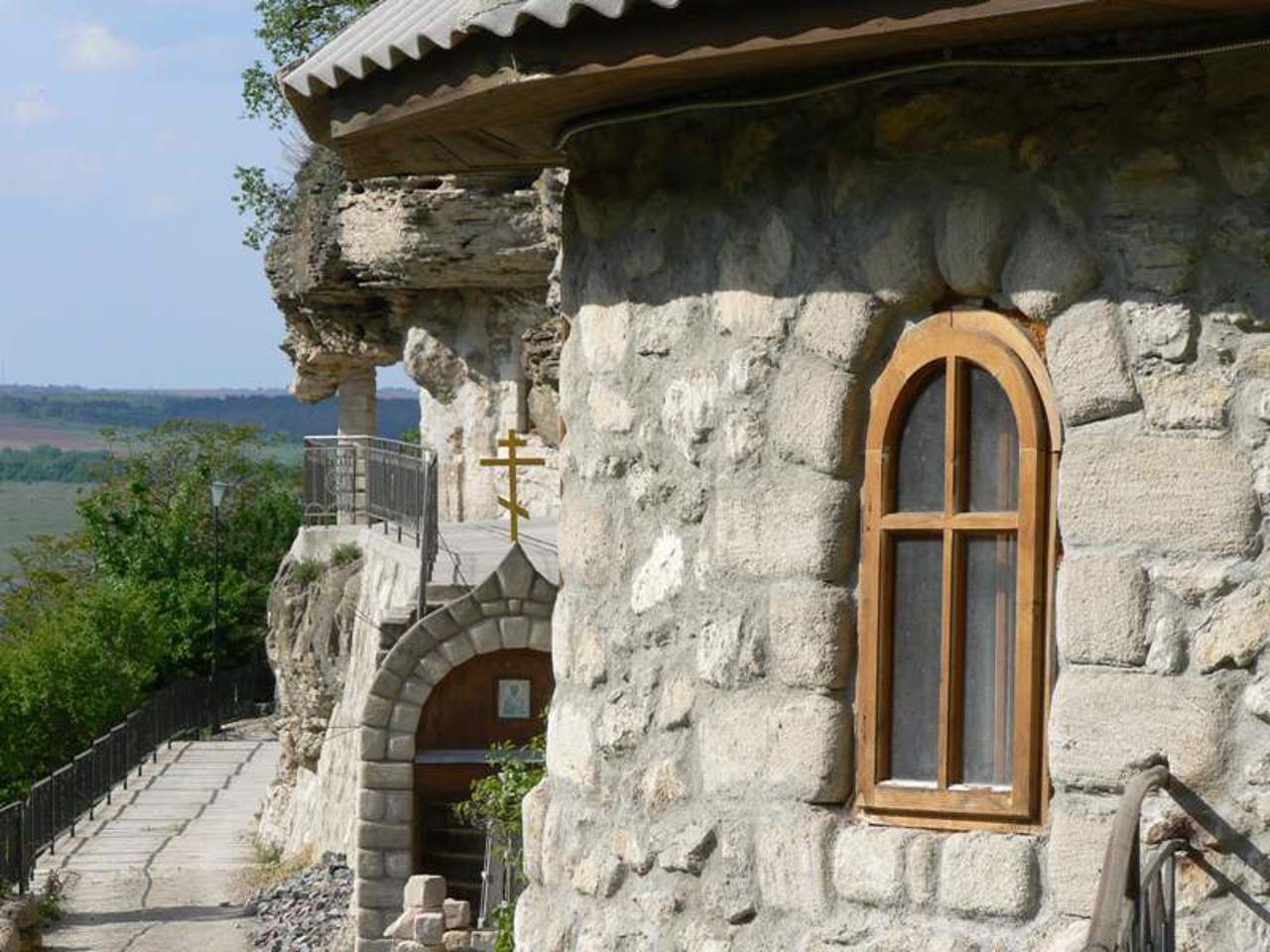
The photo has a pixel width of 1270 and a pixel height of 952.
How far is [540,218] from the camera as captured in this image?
23297mm

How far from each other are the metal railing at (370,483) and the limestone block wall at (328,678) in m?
0.35

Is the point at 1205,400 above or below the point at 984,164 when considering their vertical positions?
below

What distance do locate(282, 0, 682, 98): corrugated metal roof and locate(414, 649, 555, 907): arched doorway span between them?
11179 mm

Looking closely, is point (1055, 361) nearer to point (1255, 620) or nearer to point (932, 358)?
point (932, 358)

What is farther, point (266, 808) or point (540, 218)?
point (266, 808)

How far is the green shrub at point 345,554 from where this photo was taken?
23562 millimetres

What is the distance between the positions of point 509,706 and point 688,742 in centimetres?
1188

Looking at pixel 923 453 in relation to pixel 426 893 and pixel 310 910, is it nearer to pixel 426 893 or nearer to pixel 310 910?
pixel 426 893

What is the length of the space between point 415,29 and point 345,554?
18897 mm

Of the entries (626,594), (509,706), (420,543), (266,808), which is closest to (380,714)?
(509,706)

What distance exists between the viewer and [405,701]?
1673cm

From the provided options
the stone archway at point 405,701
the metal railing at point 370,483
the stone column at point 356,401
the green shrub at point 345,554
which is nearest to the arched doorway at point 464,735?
the stone archway at point 405,701

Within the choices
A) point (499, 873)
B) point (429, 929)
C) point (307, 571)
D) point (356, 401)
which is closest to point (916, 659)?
point (499, 873)

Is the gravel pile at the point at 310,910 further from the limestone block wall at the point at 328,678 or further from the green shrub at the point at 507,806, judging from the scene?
the green shrub at the point at 507,806
